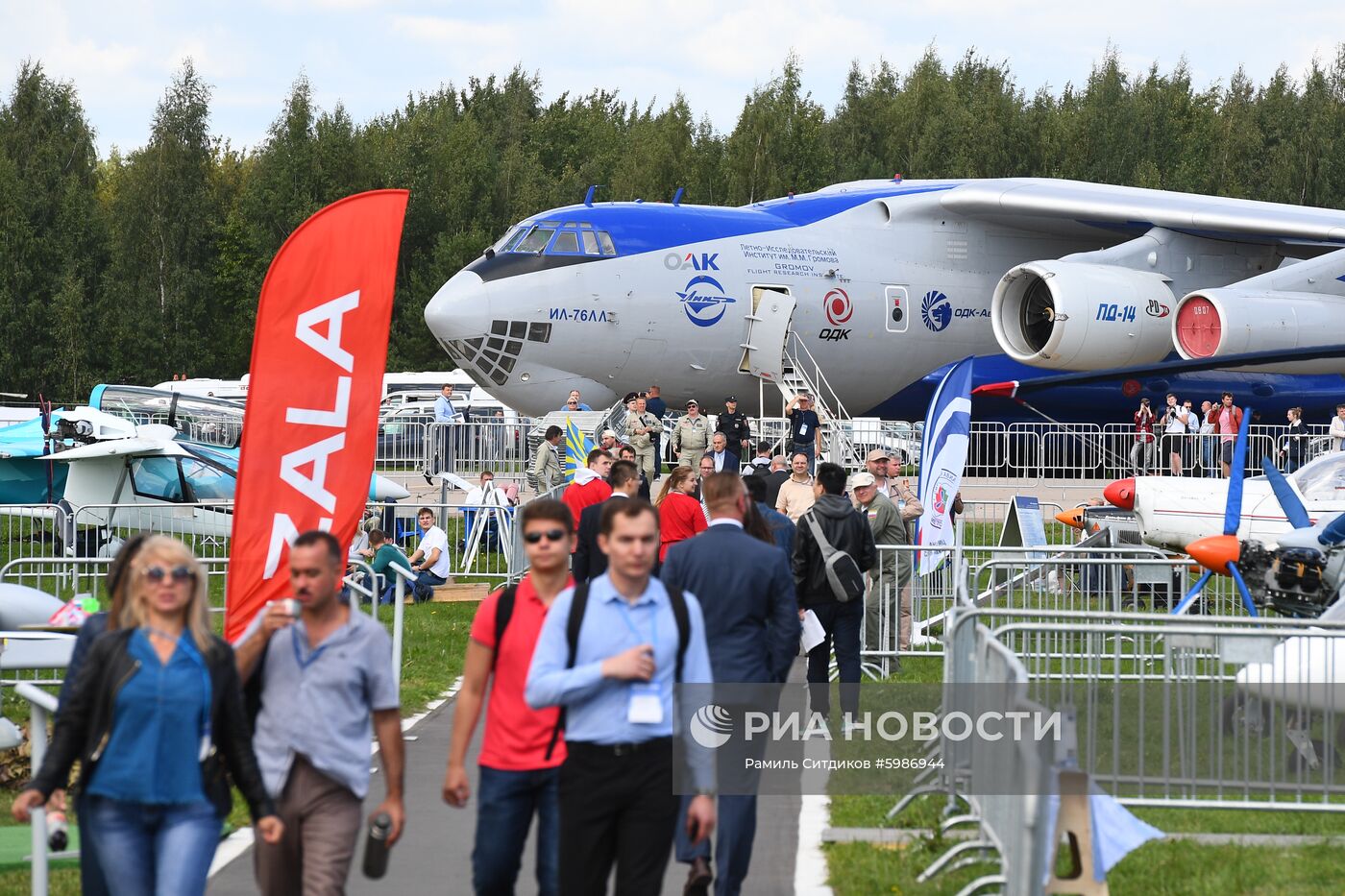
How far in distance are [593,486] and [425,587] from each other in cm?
561

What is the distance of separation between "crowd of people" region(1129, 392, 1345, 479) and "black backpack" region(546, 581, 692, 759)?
17.1 m

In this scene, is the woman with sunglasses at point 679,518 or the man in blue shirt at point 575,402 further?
the man in blue shirt at point 575,402

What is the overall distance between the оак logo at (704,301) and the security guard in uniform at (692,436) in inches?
74.7

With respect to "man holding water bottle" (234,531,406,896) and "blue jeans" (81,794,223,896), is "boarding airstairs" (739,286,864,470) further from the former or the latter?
"blue jeans" (81,794,223,896)

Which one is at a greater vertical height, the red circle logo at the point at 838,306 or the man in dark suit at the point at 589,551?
the red circle logo at the point at 838,306

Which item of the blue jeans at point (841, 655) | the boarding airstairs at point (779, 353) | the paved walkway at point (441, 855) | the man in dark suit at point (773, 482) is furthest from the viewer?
the boarding airstairs at point (779, 353)

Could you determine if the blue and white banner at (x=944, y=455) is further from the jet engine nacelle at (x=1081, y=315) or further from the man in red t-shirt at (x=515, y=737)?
the jet engine nacelle at (x=1081, y=315)

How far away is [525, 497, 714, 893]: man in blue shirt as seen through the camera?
4.99 metres

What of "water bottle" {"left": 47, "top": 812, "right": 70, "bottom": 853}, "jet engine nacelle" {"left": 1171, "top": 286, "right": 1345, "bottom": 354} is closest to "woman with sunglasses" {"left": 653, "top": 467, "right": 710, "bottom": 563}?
"water bottle" {"left": 47, "top": 812, "right": 70, "bottom": 853}

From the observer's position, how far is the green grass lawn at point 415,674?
22.1ft

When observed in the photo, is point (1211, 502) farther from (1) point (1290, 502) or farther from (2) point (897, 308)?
(2) point (897, 308)

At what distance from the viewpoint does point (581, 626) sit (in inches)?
200

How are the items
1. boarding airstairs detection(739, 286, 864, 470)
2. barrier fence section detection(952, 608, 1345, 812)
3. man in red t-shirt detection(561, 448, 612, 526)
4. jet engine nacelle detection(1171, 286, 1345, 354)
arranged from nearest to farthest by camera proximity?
barrier fence section detection(952, 608, 1345, 812), man in red t-shirt detection(561, 448, 612, 526), jet engine nacelle detection(1171, 286, 1345, 354), boarding airstairs detection(739, 286, 864, 470)

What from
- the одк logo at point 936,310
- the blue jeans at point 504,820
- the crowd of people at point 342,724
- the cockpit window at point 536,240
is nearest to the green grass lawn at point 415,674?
the crowd of people at point 342,724
